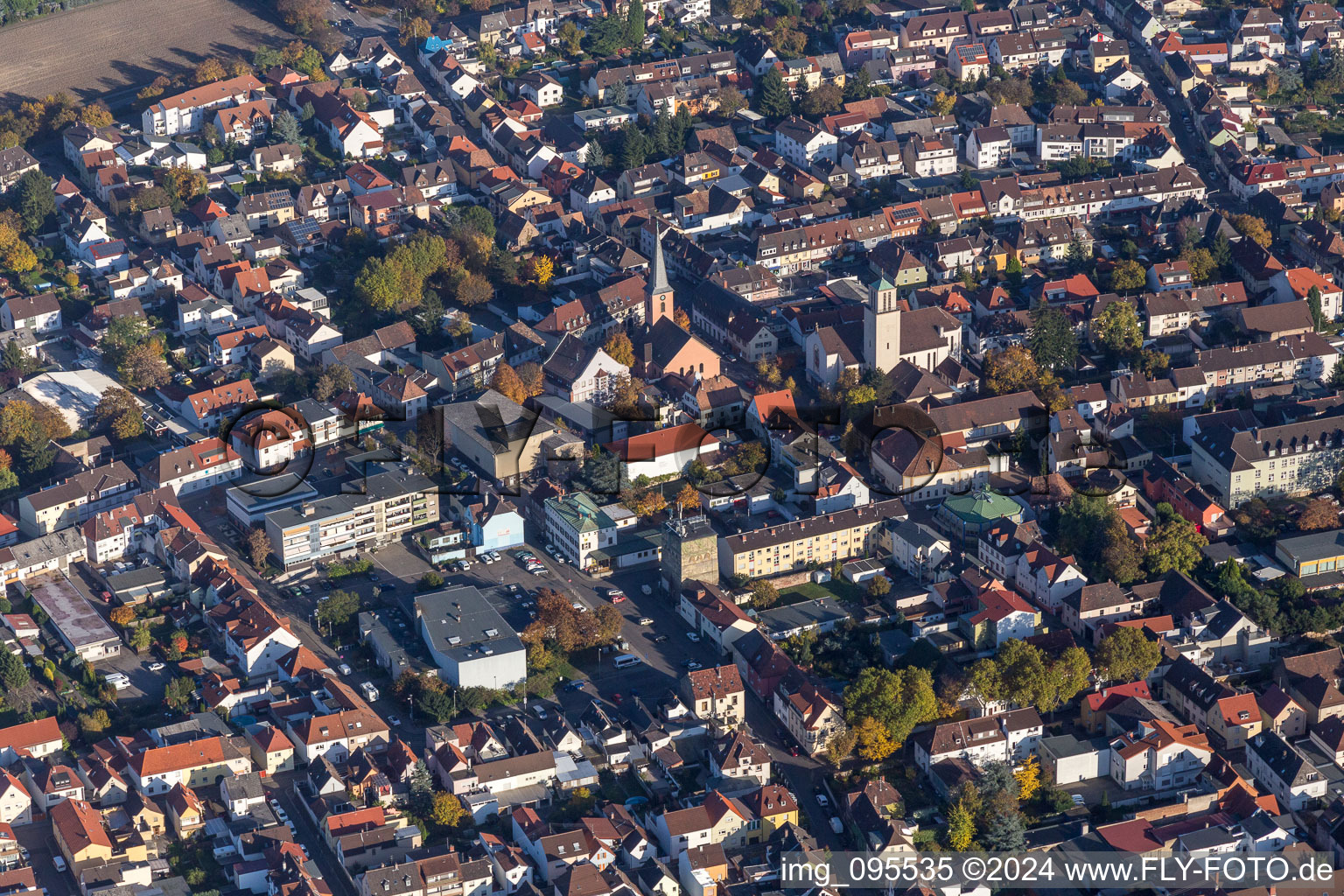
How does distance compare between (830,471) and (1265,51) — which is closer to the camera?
(830,471)

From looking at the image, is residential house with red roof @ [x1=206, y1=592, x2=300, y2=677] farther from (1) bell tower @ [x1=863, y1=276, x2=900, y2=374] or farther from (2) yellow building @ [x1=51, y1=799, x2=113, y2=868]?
(1) bell tower @ [x1=863, y1=276, x2=900, y2=374]

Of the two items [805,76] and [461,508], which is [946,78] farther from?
[461,508]

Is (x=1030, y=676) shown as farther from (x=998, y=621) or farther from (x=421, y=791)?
(x=421, y=791)

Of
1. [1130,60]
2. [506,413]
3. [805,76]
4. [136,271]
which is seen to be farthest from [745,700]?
[1130,60]

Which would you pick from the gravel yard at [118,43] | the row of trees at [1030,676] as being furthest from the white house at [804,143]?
the row of trees at [1030,676]

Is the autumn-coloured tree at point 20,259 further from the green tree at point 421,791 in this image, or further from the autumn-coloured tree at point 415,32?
the green tree at point 421,791

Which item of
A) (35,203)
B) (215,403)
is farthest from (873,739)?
(35,203)
